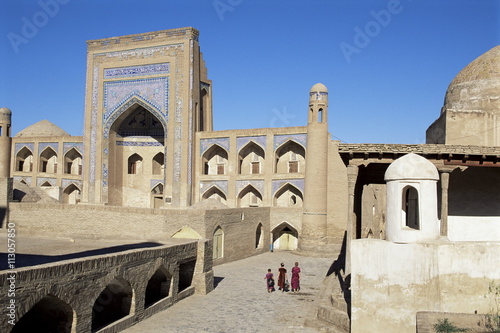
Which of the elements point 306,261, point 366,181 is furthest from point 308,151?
point 366,181

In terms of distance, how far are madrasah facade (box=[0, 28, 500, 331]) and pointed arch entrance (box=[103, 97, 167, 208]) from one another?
0.19 ft

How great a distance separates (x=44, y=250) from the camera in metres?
11.2

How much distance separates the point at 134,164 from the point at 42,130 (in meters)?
9.62

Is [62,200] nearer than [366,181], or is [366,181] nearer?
[366,181]

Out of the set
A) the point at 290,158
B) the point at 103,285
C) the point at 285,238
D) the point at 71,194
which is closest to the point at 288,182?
the point at 290,158

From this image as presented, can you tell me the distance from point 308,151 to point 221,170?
6.01m

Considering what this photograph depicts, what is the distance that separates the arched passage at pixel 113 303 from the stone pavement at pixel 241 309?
1.76 ft

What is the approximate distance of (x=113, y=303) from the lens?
11.1m

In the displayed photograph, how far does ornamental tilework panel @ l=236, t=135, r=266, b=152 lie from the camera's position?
81.1 feet

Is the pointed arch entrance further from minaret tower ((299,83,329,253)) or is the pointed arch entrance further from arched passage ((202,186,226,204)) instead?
minaret tower ((299,83,329,253))

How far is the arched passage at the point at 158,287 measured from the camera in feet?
39.9

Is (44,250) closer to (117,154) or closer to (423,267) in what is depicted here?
(423,267)

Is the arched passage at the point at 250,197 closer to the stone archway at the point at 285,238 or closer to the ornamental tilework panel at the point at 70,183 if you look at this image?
the stone archway at the point at 285,238

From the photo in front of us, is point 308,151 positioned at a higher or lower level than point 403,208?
higher
